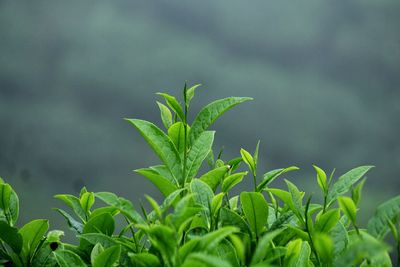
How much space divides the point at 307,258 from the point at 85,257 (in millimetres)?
765

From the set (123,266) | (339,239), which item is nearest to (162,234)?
(123,266)

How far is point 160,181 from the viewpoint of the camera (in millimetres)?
1612

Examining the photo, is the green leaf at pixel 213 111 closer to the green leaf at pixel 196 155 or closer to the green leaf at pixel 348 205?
the green leaf at pixel 196 155

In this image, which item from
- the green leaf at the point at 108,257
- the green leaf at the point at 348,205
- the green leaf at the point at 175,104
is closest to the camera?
the green leaf at the point at 348,205

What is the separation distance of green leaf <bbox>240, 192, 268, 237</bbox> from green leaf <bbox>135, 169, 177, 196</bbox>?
21 cm

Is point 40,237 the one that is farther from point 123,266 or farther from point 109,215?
point 123,266

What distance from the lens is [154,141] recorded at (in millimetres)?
1648

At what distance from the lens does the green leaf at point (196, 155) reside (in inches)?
66.7

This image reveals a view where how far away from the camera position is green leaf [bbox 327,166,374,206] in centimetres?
171

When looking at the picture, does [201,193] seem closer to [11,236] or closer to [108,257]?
[108,257]

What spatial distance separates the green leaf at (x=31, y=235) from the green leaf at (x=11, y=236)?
1.5 inches

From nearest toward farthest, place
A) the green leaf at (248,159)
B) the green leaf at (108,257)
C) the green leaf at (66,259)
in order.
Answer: the green leaf at (108,257) < the green leaf at (66,259) < the green leaf at (248,159)

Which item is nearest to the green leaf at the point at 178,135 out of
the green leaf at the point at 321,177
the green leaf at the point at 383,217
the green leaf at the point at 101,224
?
the green leaf at the point at 101,224

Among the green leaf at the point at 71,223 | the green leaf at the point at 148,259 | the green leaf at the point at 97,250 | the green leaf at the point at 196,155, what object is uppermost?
the green leaf at the point at 196,155
